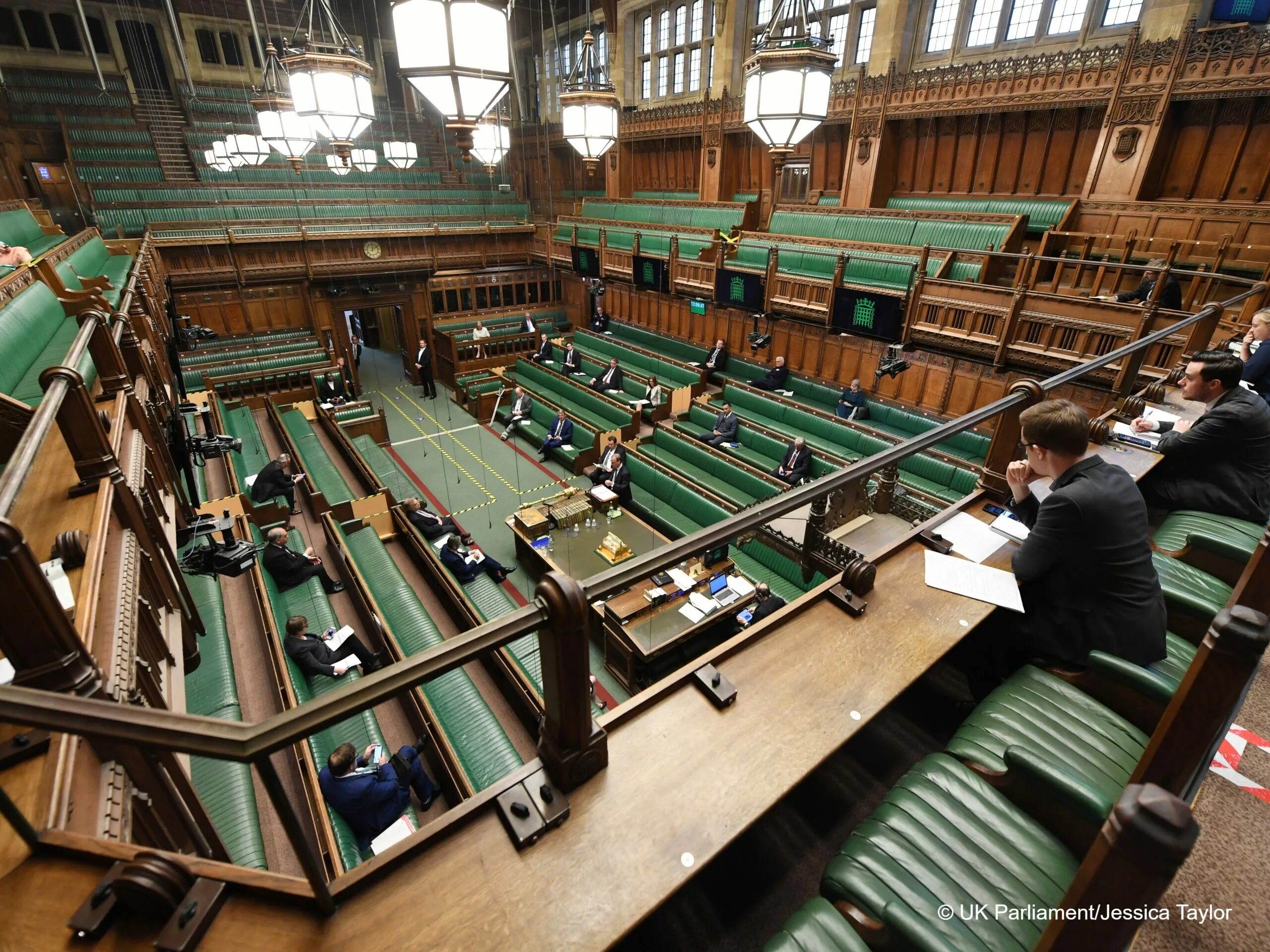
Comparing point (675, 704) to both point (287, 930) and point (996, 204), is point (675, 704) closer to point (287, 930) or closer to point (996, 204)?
point (287, 930)

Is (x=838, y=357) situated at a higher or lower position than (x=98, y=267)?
lower

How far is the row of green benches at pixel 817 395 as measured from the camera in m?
7.89

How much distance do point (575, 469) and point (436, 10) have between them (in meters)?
7.16

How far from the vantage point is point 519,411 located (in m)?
11.0

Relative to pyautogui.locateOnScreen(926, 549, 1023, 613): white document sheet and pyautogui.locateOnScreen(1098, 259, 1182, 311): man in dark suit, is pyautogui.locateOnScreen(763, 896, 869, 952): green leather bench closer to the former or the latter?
pyautogui.locateOnScreen(926, 549, 1023, 613): white document sheet

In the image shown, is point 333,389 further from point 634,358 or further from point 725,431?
point 725,431

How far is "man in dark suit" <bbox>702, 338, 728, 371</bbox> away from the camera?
1145cm

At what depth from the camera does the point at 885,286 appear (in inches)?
348

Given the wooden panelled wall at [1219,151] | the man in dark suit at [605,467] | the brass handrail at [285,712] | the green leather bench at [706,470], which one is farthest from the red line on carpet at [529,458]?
the wooden panelled wall at [1219,151]

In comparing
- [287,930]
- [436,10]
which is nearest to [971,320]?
[436,10]

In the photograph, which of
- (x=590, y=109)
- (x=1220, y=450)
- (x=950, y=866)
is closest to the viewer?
(x=950, y=866)

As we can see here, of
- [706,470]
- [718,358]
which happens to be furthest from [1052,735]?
[718,358]

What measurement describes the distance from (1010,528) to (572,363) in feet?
34.9

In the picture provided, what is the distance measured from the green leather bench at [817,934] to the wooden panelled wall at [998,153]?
12.3 meters
